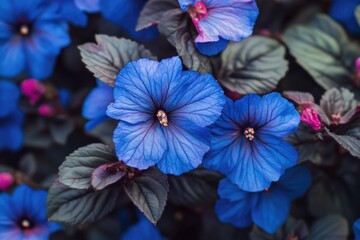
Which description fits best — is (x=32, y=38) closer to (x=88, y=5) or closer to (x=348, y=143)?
(x=88, y=5)

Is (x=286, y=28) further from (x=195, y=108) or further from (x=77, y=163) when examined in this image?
(x=77, y=163)

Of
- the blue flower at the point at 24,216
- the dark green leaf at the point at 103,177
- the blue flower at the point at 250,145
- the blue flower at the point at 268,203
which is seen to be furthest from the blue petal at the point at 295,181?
the blue flower at the point at 24,216

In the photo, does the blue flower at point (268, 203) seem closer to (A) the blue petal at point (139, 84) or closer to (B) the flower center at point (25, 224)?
(A) the blue petal at point (139, 84)

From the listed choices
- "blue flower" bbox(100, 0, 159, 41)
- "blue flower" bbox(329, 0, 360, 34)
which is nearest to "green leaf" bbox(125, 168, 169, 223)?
"blue flower" bbox(100, 0, 159, 41)

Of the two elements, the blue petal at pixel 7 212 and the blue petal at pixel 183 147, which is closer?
the blue petal at pixel 183 147

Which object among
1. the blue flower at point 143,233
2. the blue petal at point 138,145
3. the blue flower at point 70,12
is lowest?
the blue flower at point 143,233

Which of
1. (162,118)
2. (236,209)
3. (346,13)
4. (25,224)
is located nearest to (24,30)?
(25,224)

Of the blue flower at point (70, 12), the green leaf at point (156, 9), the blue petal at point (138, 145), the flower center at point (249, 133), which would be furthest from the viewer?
the blue flower at point (70, 12)
